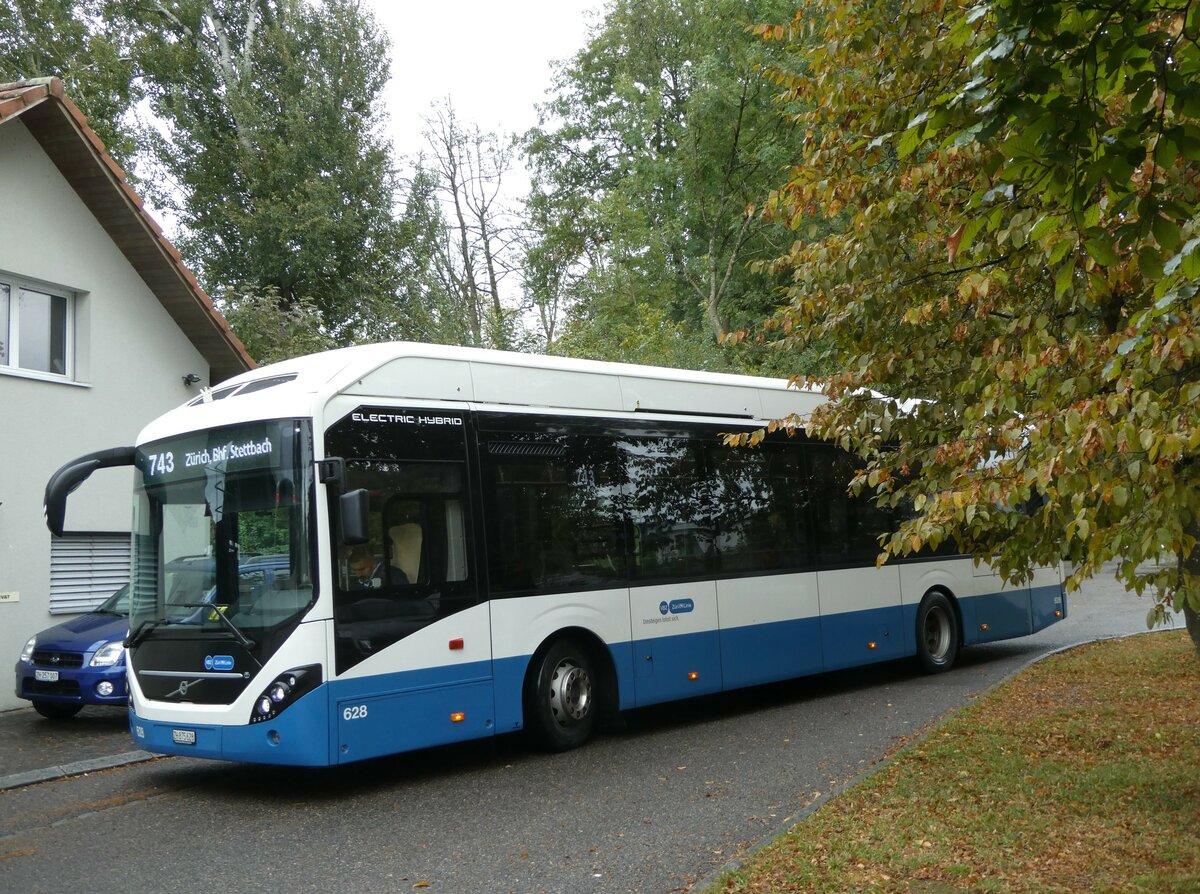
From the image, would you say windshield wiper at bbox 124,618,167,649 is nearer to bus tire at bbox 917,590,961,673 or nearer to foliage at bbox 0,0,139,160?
bus tire at bbox 917,590,961,673

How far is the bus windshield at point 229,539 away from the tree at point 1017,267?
12.9ft

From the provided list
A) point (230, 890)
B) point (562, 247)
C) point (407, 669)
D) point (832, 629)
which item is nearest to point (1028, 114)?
point (230, 890)

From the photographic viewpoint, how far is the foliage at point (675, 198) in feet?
92.1

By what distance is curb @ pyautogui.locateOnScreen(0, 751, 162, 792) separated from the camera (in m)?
9.65

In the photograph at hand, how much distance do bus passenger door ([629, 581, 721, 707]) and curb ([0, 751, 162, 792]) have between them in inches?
185

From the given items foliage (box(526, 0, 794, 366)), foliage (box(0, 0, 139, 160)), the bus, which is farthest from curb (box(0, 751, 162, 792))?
foliage (box(0, 0, 139, 160))

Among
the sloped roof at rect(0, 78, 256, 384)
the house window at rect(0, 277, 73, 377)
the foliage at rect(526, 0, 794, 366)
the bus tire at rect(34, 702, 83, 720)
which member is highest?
the foliage at rect(526, 0, 794, 366)

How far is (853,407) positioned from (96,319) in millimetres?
12123

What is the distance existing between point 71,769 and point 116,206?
910 cm

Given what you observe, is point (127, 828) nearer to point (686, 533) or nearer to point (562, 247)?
point (686, 533)

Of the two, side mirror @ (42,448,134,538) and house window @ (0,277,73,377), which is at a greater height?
house window @ (0,277,73,377)

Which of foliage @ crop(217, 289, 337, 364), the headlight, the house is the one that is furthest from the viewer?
foliage @ crop(217, 289, 337, 364)

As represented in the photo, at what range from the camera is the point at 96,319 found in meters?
16.4

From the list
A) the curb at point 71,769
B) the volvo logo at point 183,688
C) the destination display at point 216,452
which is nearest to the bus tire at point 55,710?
the curb at point 71,769
